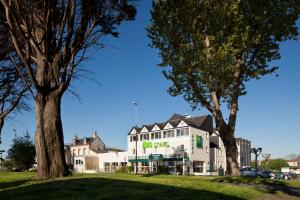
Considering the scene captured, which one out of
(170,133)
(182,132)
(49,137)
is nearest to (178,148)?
(182,132)

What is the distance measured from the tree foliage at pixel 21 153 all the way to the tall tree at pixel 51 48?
41616mm

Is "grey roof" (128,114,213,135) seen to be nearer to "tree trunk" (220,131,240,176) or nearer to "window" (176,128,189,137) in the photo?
"window" (176,128,189,137)

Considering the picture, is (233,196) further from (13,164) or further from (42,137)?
(13,164)

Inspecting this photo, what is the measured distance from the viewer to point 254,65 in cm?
2652

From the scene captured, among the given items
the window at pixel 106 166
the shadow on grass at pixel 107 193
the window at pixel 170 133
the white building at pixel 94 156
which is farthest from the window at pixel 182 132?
the shadow on grass at pixel 107 193

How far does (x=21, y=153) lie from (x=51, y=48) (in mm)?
42459

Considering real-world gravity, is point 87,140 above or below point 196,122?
below

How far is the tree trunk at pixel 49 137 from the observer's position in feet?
57.7

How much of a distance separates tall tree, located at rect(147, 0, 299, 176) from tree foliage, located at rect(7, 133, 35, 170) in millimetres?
36994

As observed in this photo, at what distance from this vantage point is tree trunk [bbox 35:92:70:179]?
17578 millimetres

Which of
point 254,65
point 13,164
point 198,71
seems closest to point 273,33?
point 254,65

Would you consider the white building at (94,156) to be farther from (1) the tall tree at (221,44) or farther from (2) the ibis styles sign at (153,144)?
(1) the tall tree at (221,44)

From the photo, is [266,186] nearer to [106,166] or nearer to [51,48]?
[51,48]

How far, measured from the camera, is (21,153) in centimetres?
5759
